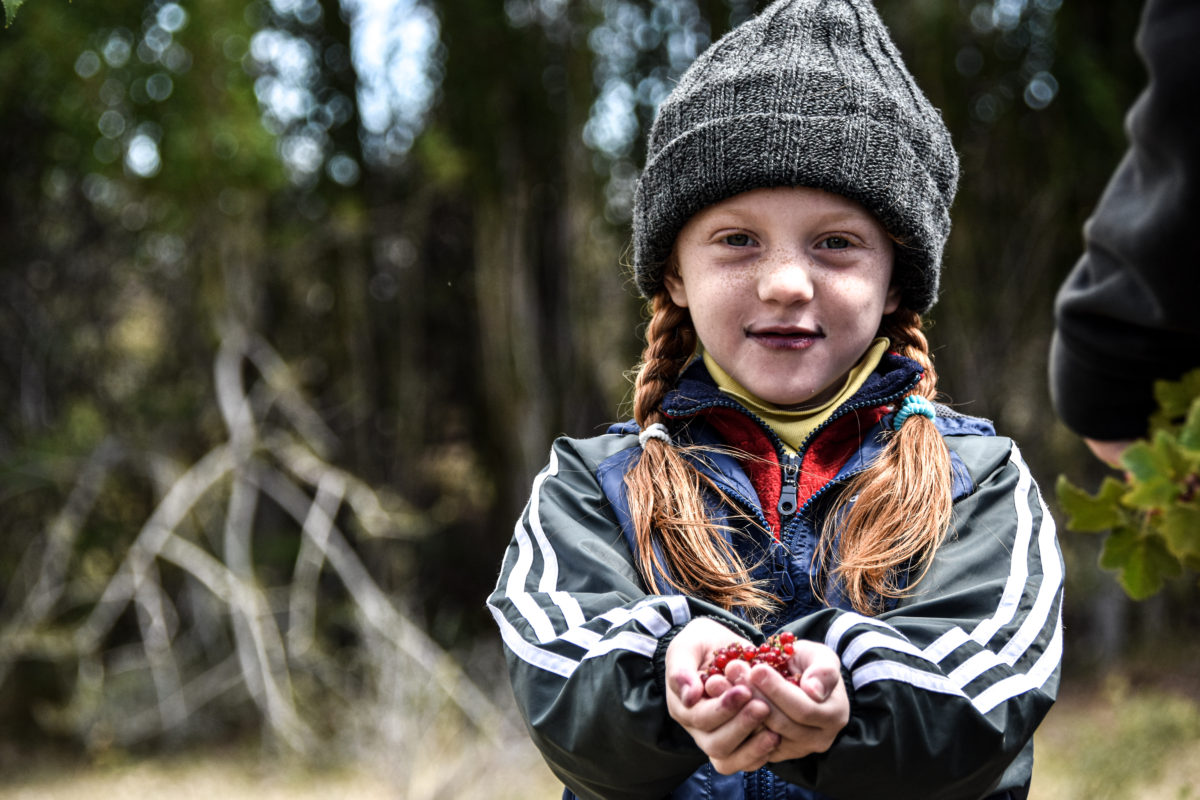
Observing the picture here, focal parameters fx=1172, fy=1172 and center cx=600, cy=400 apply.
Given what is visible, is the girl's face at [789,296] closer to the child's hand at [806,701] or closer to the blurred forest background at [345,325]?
the child's hand at [806,701]

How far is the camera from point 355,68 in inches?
252

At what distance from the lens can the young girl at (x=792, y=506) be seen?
1286 millimetres

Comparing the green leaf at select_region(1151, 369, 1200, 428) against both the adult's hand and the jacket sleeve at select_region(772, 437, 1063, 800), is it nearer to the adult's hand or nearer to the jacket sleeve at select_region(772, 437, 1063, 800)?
the adult's hand

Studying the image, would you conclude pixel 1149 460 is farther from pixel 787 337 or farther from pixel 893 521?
pixel 787 337

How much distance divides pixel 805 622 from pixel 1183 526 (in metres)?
0.52

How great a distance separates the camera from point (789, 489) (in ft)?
5.38

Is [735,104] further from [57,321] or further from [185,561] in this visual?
[57,321]

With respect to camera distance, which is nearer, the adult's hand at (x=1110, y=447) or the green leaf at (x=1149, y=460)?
the green leaf at (x=1149, y=460)

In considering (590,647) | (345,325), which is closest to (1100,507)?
(590,647)

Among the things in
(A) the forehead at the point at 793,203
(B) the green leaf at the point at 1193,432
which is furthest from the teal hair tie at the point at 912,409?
(B) the green leaf at the point at 1193,432

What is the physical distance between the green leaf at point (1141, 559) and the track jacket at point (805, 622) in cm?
29

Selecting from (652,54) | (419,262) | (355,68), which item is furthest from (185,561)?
(652,54)

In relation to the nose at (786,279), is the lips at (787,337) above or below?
below

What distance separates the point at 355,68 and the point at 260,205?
39.0 inches
